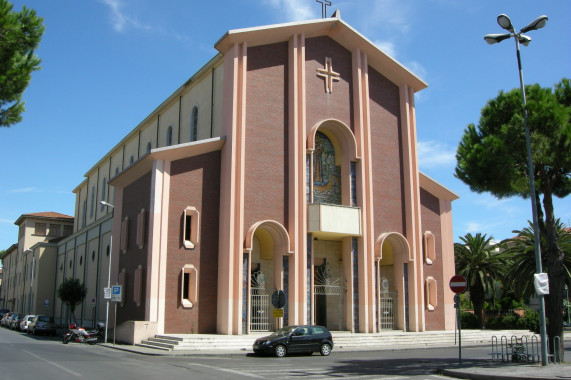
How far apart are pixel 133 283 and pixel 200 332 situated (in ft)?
14.6

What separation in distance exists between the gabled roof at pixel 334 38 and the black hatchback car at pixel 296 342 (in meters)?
14.9

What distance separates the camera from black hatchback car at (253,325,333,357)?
20.2m

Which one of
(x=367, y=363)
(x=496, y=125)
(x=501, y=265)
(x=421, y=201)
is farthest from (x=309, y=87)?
(x=501, y=265)

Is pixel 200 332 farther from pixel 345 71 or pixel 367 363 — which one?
pixel 345 71

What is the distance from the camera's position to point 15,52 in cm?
1308

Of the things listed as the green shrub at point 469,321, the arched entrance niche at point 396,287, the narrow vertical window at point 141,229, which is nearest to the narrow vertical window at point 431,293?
the arched entrance niche at point 396,287

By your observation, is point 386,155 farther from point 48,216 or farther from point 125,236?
point 48,216

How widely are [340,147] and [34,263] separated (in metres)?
38.6

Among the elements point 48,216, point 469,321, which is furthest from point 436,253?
point 48,216

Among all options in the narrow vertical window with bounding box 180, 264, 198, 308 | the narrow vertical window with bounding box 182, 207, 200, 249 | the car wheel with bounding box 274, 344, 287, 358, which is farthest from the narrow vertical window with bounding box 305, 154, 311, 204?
the car wheel with bounding box 274, 344, 287, 358

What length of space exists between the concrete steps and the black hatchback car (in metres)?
2.24

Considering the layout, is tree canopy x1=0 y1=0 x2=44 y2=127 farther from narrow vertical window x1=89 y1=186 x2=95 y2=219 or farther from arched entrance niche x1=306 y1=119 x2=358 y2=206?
narrow vertical window x1=89 y1=186 x2=95 y2=219

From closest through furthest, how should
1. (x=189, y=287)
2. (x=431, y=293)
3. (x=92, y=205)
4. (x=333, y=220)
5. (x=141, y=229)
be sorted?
(x=189, y=287) < (x=141, y=229) < (x=333, y=220) < (x=431, y=293) < (x=92, y=205)

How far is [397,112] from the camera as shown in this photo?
33469 millimetres
